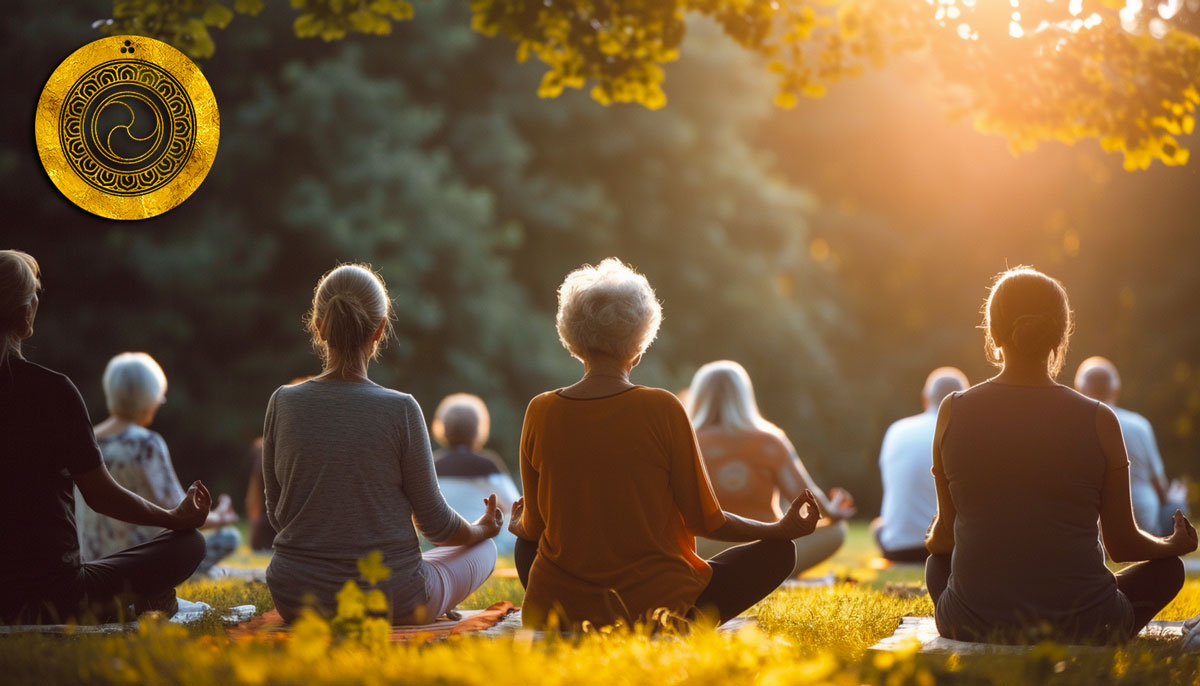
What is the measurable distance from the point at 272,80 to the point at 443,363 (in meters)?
5.03

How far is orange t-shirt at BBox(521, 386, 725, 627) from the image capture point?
420cm

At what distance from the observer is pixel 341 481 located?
4.54m

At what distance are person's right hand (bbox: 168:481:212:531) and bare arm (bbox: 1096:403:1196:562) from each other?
3194 mm

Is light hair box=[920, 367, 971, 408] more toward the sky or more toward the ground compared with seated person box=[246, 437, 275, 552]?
more toward the sky

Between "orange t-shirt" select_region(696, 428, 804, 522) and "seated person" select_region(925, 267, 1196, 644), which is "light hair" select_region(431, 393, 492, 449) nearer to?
"orange t-shirt" select_region(696, 428, 804, 522)

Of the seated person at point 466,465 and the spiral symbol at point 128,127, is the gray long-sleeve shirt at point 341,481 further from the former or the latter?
the seated person at point 466,465

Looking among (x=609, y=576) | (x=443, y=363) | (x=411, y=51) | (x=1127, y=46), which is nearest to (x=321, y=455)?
(x=609, y=576)

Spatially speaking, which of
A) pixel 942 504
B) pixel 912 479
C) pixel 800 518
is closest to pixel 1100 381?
pixel 912 479

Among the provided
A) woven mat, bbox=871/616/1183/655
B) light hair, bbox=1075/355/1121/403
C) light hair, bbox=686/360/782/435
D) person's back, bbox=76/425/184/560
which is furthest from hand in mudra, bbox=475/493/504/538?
light hair, bbox=1075/355/1121/403

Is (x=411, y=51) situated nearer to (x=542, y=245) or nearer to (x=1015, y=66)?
(x=542, y=245)

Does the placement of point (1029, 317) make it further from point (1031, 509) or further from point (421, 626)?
point (421, 626)

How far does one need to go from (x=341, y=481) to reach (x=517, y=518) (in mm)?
691

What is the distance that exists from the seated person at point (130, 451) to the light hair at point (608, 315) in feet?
9.08

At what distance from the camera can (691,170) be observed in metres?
23.1
